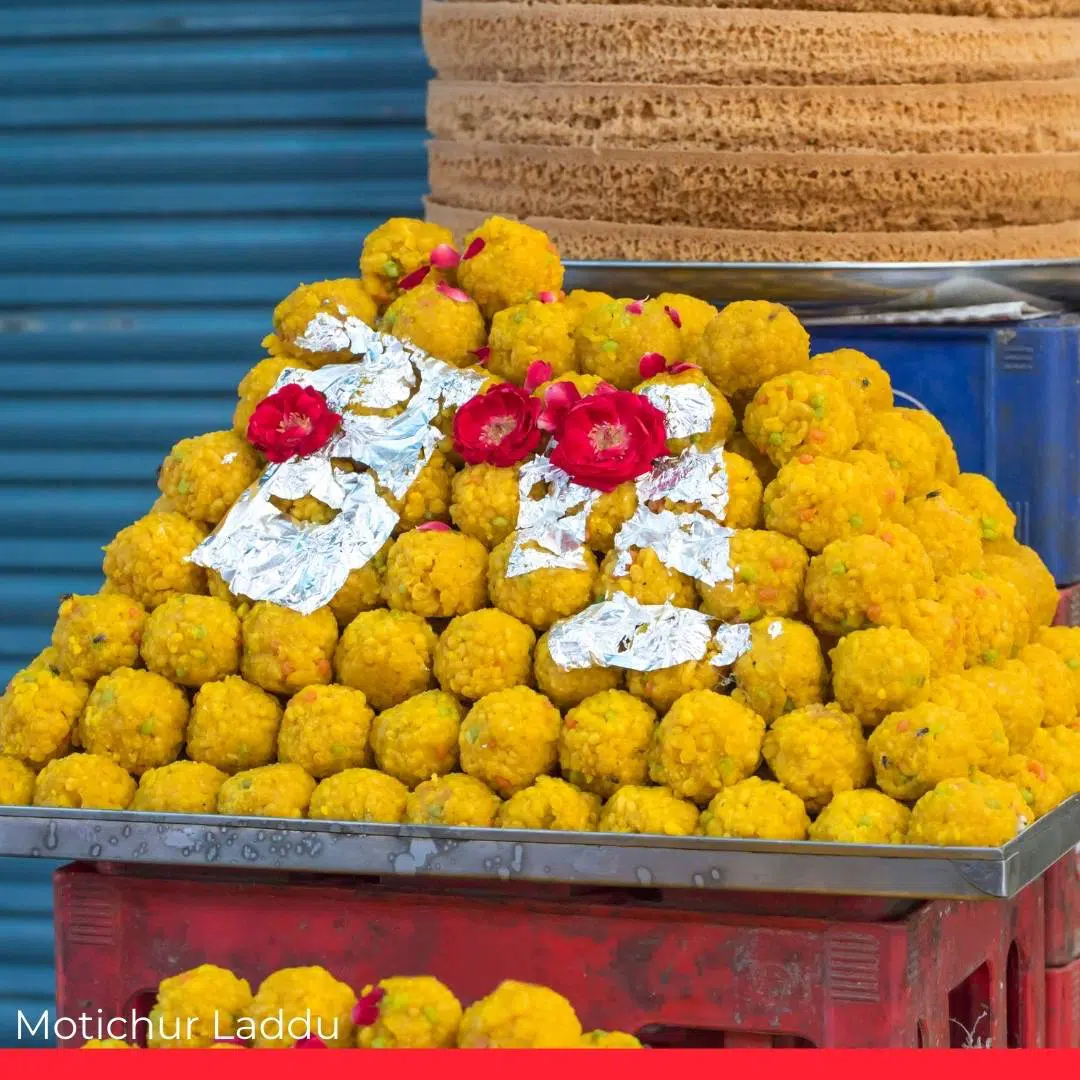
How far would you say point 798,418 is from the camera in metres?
2.31

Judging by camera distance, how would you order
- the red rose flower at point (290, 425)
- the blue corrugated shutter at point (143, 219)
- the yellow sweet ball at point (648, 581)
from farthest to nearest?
the blue corrugated shutter at point (143, 219)
the red rose flower at point (290, 425)
the yellow sweet ball at point (648, 581)

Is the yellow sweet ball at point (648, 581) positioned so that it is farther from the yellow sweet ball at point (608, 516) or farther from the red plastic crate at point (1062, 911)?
the red plastic crate at point (1062, 911)

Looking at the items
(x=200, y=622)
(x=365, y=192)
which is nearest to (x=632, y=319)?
(x=200, y=622)

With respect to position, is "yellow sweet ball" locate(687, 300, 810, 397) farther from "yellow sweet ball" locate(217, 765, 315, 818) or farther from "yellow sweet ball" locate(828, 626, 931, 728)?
"yellow sweet ball" locate(217, 765, 315, 818)

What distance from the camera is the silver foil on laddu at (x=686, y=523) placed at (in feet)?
7.38

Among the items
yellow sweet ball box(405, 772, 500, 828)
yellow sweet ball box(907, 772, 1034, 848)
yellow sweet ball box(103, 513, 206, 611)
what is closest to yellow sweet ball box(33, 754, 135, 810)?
yellow sweet ball box(103, 513, 206, 611)

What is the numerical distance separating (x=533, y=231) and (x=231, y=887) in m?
0.95

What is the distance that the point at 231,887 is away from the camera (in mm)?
2277

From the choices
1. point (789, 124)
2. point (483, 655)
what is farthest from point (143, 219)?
point (483, 655)

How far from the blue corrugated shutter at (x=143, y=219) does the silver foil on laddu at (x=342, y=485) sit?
1513 mm

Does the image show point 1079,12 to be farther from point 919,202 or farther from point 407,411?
point 407,411

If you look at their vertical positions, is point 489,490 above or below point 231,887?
above

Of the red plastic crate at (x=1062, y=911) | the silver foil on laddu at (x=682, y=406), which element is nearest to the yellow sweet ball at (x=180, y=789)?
the silver foil on laddu at (x=682, y=406)

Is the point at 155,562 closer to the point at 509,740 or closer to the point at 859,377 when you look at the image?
the point at 509,740
